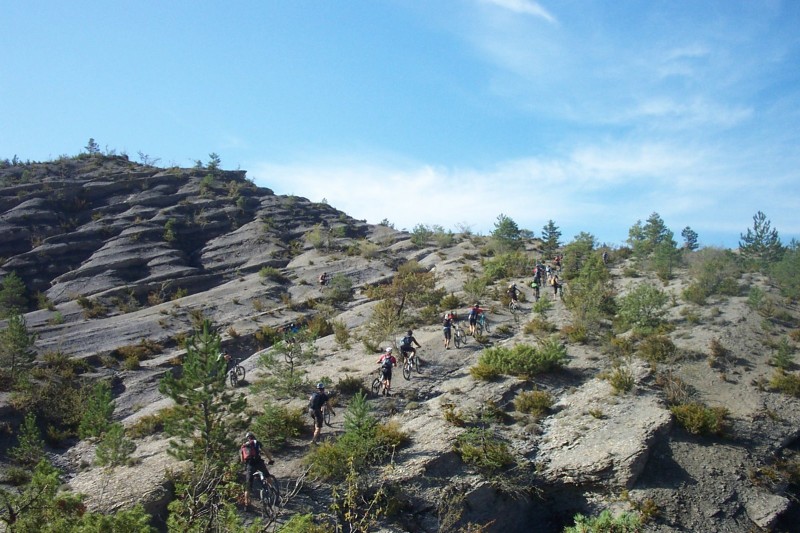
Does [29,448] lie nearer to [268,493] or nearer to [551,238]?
[268,493]

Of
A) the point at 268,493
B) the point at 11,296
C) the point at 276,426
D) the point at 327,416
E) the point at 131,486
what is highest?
the point at 11,296

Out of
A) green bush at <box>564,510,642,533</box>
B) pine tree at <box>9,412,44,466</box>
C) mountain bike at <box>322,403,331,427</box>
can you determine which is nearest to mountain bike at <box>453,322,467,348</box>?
mountain bike at <box>322,403,331,427</box>

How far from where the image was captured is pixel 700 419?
1733 centimetres

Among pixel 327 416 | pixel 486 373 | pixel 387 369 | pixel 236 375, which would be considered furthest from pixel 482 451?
pixel 236 375

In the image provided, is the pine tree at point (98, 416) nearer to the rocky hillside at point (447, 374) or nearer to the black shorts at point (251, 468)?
the rocky hillside at point (447, 374)

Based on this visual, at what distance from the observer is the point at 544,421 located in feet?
60.6

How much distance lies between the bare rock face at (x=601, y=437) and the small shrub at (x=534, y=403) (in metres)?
0.50

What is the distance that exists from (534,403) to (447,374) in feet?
16.4

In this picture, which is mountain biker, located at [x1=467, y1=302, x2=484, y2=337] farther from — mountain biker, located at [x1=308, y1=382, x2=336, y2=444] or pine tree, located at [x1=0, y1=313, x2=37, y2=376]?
pine tree, located at [x1=0, y1=313, x2=37, y2=376]

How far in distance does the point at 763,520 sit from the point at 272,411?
1612cm

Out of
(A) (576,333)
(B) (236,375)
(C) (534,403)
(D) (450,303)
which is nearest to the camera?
(C) (534,403)

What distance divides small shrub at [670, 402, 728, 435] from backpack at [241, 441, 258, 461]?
15.1 meters

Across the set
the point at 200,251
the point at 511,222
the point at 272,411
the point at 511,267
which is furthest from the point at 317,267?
the point at 272,411

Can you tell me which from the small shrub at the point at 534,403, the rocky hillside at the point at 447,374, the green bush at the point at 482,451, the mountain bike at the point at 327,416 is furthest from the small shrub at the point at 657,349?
the mountain bike at the point at 327,416
